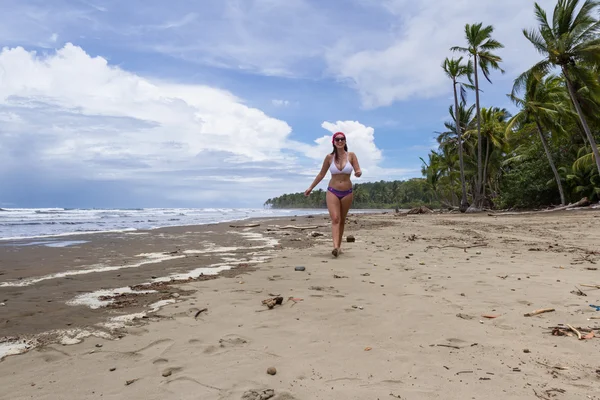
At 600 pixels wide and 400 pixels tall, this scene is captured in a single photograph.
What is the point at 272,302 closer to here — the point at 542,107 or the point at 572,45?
the point at 572,45

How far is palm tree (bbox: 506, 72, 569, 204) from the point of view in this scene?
22.8 metres

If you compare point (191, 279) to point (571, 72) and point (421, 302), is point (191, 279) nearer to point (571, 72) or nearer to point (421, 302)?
point (421, 302)

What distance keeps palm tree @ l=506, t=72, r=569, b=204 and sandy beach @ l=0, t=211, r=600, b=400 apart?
21.9 m

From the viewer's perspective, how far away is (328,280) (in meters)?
4.54

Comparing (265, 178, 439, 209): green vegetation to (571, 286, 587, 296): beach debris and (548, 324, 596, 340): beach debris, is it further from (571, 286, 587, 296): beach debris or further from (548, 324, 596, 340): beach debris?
(548, 324, 596, 340): beach debris

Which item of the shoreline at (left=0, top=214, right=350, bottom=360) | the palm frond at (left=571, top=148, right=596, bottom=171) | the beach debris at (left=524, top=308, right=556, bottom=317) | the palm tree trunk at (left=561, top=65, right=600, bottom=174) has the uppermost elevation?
the palm tree trunk at (left=561, top=65, right=600, bottom=174)

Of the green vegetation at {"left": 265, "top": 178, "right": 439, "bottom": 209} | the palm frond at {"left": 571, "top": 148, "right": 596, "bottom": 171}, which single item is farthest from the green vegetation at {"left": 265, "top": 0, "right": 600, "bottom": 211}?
the green vegetation at {"left": 265, "top": 178, "right": 439, "bottom": 209}

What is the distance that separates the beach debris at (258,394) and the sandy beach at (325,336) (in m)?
0.01

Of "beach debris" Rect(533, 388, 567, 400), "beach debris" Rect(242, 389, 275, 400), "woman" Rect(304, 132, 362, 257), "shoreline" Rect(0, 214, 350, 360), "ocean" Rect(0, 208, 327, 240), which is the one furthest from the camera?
"ocean" Rect(0, 208, 327, 240)

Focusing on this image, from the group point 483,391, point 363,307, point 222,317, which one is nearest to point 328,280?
point 363,307

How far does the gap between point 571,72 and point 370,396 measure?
23612 mm

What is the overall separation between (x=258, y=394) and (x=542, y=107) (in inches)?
1093

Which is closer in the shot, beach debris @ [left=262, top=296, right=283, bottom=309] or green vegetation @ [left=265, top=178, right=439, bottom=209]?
beach debris @ [left=262, top=296, right=283, bottom=309]

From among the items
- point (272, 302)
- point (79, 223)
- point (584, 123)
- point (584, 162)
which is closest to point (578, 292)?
point (272, 302)
